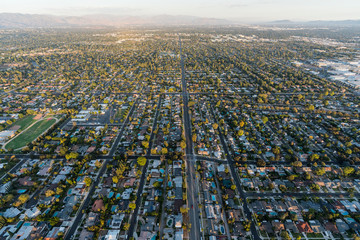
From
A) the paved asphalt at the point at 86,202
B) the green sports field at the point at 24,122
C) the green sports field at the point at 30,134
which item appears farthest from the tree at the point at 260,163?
the green sports field at the point at 24,122

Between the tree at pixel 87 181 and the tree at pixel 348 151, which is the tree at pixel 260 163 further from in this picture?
the tree at pixel 87 181

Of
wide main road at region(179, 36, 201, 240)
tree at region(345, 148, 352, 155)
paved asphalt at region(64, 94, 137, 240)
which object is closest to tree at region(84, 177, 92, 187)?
paved asphalt at region(64, 94, 137, 240)

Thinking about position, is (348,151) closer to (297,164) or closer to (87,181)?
(297,164)

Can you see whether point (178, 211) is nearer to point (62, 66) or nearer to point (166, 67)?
point (166, 67)

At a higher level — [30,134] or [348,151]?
[30,134]

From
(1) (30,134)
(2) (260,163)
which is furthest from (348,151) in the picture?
(1) (30,134)

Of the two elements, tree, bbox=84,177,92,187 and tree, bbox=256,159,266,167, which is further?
tree, bbox=256,159,266,167

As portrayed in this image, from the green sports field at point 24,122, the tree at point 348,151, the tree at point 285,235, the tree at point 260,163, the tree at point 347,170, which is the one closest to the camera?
the tree at point 285,235

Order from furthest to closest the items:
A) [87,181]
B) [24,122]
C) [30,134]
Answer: [24,122], [30,134], [87,181]

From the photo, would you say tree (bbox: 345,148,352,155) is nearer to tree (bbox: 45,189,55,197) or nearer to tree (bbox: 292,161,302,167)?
tree (bbox: 292,161,302,167)

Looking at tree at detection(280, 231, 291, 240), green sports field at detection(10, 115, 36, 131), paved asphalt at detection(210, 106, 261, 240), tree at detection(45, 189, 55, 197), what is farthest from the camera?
green sports field at detection(10, 115, 36, 131)
